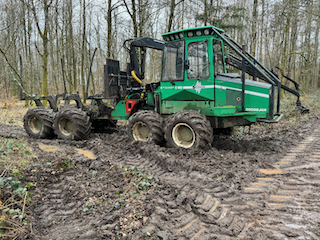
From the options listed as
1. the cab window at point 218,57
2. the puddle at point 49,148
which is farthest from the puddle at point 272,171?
the puddle at point 49,148

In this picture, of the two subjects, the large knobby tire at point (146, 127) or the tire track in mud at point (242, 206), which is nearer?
the tire track in mud at point (242, 206)

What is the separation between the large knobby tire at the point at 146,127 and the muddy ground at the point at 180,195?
66cm

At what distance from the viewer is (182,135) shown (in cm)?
634

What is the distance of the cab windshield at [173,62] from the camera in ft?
21.4

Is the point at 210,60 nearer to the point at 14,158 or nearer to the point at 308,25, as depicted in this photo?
the point at 14,158

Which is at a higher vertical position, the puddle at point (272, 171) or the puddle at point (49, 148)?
the puddle at point (49, 148)

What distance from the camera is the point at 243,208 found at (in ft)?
10.7

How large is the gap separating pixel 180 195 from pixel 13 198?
2.42 m

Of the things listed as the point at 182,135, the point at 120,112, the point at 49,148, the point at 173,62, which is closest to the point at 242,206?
the point at 182,135

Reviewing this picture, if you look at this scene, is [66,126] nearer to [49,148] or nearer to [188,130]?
[49,148]

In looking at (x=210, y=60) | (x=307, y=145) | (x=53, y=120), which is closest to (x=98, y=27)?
(x=53, y=120)

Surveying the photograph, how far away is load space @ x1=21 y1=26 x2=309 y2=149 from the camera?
5918 mm

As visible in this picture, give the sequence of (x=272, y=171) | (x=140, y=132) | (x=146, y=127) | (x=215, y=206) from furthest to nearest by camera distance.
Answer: (x=140, y=132)
(x=146, y=127)
(x=272, y=171)
(x=215, y=206)

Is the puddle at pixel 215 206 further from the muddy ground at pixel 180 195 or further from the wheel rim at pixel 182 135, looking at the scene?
the wheel rim at pixel 182 135
